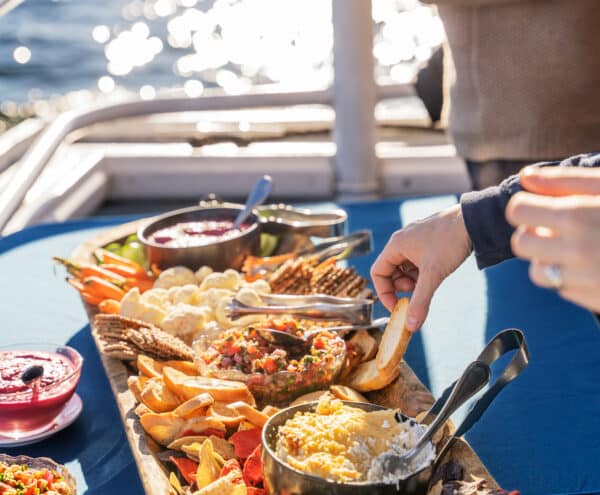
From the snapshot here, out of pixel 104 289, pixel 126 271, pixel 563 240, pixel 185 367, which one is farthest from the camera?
pixel 126 271

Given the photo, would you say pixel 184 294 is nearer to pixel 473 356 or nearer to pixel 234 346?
pixel 234 346

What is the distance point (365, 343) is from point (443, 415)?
1.68 ft

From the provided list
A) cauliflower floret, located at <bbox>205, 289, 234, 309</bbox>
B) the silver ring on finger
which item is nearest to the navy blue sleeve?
the silver ring on finger

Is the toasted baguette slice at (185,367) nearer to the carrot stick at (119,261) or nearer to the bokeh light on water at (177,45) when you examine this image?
the carrot stick at (119,261)

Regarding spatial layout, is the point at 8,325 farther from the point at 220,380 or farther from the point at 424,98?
the point at 424,98

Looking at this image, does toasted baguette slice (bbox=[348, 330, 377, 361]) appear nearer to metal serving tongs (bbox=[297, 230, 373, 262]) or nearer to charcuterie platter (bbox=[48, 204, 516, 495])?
charcuterie platter (bbox=[48, 204, 516, 495])

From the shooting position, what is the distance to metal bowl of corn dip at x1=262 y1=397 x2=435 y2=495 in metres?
1.20

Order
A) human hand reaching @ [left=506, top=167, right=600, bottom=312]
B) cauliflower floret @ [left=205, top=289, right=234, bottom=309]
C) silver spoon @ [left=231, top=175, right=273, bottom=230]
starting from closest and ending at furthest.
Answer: human hand reaching @ [left=506, top=167, right=600, bottom=312] < cauliflower floret @ [left=205, top=289, right=234, bottom=309] < silver spoon @ [left=231, top=175, right=273, bottom=230]

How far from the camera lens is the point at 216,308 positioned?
1918 mm

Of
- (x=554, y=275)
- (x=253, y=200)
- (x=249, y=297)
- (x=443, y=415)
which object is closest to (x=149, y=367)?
(x=249, y=297)

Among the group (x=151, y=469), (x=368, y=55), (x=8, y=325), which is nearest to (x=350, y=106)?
(x=368, y=55)

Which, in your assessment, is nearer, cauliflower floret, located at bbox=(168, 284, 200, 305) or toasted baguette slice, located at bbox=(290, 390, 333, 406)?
toasted baguette slice, located at bbox=(290, 390, 333, 406)

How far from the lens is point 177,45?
53.5ft

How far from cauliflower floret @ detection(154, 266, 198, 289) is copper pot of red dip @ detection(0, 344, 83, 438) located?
1.27ft
